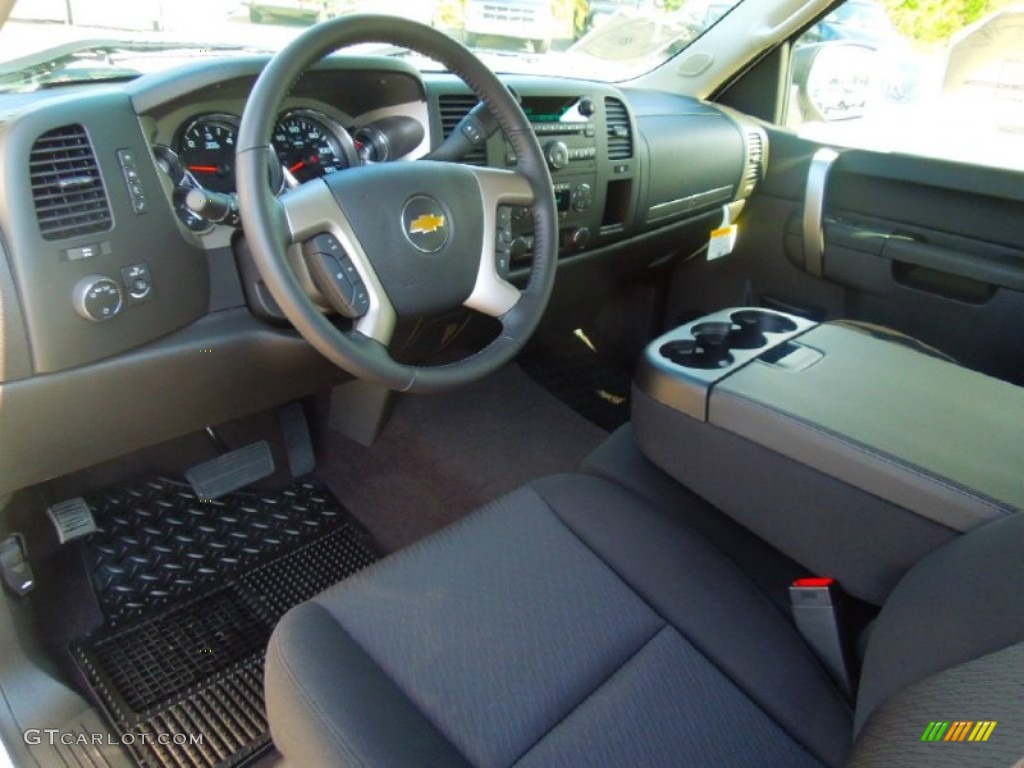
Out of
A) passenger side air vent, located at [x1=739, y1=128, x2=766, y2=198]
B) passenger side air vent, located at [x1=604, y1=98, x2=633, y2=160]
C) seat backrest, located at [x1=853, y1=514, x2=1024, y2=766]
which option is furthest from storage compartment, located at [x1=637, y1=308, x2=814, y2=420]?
passenger side air vent, located at [x1=739, y1=128, x2=766, y2=198]

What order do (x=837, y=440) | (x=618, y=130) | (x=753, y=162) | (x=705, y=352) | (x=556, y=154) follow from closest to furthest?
(x=837, y=440) → (x=705, y=352) → (x=556, y=154) → (x=618, y=130) → (x=753, y=162)

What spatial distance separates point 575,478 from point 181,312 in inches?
28.0

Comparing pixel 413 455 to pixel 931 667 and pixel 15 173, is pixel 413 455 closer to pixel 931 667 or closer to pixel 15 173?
pixel 15 173

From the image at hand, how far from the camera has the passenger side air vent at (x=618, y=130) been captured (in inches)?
80.7

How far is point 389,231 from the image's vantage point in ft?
4.06

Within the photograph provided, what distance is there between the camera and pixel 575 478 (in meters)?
1.44

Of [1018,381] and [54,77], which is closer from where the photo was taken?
[54,77]

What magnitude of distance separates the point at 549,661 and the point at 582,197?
1205mm

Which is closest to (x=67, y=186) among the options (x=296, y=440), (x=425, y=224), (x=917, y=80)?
(x=425, y=224)

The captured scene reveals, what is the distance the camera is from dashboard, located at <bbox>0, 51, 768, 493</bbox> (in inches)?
45.5

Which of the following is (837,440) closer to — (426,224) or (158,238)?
(426,224)

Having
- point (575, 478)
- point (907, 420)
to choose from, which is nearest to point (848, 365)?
point (907, 420)

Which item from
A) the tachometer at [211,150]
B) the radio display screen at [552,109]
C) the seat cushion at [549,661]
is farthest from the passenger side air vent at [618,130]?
the seat cushion at [549,661]

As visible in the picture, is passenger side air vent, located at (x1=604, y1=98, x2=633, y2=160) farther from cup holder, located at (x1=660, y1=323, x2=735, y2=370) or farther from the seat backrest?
the seat backrest
